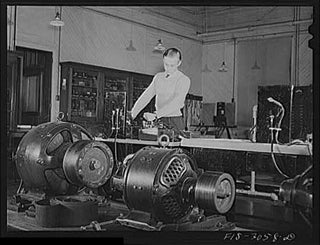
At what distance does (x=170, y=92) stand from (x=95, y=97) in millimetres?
400

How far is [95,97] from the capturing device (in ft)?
8.67

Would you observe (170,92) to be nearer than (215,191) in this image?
No

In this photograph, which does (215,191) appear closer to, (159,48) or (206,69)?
(206,69)

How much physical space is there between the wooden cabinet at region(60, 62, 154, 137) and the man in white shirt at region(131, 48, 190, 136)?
3 centimetres

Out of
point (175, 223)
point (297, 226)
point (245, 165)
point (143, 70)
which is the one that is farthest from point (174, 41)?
point (297, 226)

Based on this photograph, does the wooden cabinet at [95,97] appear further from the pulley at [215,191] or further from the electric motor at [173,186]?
the pulley at [215,191]

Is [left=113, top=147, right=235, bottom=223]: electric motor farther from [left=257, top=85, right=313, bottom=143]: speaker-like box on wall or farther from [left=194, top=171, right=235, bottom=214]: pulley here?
[left=257, top=85, right=313, bottom=143]: speaker-like box on wall

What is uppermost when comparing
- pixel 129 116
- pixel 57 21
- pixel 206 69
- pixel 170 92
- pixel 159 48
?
pixel 57 21

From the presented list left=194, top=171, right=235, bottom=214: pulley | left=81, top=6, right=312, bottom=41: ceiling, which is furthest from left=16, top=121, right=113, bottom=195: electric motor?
left=81, top=6, right=312, bottom=41: ceiling

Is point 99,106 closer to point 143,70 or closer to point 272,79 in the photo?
point 143,70

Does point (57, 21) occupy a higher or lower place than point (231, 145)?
higher

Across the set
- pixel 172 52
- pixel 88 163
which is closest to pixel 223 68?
pixel 172 52

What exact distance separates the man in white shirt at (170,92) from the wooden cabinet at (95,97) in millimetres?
34

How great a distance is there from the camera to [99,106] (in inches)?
104
